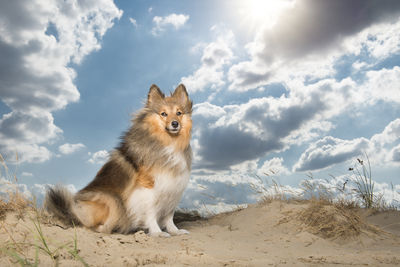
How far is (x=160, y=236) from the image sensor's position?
5.02m

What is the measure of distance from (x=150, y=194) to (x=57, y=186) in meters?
1.38

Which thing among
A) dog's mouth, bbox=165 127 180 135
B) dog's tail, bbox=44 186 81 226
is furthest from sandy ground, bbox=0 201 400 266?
dog's mouth, bbox=165 127 180 135

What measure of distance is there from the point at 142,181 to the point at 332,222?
3112mm

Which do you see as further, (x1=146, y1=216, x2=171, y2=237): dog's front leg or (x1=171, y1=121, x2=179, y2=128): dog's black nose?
(x1=171, y1=121, x2=179, y2=128): dog's black nose

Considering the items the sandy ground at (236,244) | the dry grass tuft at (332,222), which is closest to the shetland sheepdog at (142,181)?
the sandy ground at (236,244)

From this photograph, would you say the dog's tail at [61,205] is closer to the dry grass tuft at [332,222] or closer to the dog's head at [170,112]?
the dog's head at [170,112]

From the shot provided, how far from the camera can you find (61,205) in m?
4.84

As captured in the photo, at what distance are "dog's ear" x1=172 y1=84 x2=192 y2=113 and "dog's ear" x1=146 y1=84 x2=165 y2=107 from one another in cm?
26

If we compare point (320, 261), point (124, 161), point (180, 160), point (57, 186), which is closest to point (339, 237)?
point (320, 261)

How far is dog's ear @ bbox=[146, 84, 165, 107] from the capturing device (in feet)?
18.4

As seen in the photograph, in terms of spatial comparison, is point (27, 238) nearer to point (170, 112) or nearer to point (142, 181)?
point (142, 181)

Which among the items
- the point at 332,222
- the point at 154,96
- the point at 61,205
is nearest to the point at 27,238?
the point at 61,205

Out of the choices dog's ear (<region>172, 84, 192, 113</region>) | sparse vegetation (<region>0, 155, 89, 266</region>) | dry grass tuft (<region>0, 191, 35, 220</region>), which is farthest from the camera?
dog's ear (<region>172, 84, 192, 113</region>)

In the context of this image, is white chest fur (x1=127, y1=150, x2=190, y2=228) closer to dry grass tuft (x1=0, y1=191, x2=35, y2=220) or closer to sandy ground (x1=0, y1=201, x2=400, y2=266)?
sandy ground (x1=0, y1=201, x2=400, y2=266)
